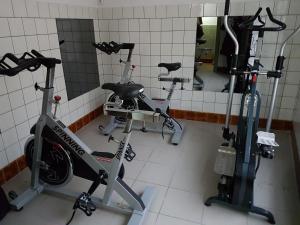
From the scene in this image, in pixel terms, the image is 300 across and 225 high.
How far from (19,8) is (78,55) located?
0.96 meters

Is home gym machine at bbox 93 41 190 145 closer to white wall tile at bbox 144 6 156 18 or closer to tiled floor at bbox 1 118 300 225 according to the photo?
tiled floor at bbox 1 118 300 225

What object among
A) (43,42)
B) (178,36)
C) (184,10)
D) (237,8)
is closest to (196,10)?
(184,10)

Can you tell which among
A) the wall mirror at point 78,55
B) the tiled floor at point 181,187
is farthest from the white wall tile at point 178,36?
the tiled floor at point 181,187

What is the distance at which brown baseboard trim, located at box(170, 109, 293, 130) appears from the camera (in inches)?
116

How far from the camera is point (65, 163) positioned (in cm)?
174

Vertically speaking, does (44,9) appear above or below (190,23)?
above

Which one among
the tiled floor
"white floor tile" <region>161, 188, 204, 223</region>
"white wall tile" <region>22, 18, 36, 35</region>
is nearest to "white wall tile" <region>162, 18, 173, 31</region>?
the tiled floor

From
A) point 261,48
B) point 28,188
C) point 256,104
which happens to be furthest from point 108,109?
point 261,48

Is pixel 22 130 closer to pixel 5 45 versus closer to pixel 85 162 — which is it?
pixel 5 45

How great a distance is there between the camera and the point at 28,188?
6.14 feet

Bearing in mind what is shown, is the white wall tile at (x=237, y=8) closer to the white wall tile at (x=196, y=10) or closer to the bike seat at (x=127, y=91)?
the white wall tile at (x=196, y=10)

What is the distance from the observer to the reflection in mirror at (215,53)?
2.77 metres

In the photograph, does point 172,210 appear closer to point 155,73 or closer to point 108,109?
point 108,109

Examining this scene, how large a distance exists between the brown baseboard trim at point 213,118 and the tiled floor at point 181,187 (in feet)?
0.49
